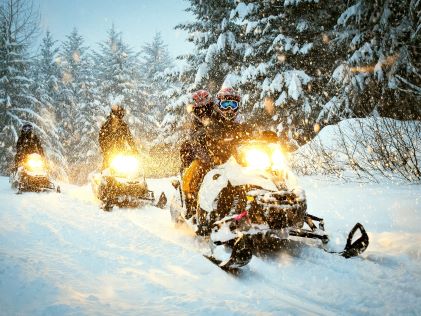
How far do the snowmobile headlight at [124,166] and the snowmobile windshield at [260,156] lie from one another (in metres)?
4.30

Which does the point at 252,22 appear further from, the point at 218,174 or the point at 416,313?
the point at 416,313

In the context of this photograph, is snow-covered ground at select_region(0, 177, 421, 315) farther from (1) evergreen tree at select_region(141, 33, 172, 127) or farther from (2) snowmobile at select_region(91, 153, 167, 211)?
(1) evergreen tree at select_region(141, 33, 172, 127)

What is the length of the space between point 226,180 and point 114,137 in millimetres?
5546

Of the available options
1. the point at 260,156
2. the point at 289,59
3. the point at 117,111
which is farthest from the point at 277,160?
the point at 289,59

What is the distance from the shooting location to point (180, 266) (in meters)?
3.69

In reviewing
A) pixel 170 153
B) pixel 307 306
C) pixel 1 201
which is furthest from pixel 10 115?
pixel 307 306

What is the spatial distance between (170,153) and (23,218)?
14.5 m

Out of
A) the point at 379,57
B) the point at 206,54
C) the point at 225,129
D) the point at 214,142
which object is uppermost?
the point at 206,54

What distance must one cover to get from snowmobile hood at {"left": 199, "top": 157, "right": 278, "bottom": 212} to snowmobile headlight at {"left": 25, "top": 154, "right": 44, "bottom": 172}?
8.10 meters

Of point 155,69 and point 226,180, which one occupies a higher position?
point 155,69

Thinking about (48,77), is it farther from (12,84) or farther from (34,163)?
(34,163)

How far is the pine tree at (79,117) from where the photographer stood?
96.4 ft

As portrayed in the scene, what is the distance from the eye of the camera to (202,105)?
588 cm

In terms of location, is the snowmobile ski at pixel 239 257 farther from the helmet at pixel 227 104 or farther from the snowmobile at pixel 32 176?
the snowmobile at pixel 32 176
